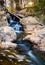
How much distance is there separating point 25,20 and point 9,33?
4.84 metres

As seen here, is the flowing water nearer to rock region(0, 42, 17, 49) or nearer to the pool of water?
the pool of water

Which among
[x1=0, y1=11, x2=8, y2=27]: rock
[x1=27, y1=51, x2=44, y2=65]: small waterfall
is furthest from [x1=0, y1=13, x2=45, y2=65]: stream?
[x1=0, y1=11, x2=8, y2=27]: rock

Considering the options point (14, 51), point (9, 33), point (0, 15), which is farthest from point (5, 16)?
point (14, 51)

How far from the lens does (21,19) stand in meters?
17.2

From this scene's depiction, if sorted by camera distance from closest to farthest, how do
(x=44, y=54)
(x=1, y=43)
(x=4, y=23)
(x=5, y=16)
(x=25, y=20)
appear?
1. (x=44, y=54)
2. (x=1, y=43)
3. (x=4, y=23)
4. (x=5, y=16)
5. (x=25, y=20)

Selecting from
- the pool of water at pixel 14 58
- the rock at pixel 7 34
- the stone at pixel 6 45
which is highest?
the rock at pixel 7 34

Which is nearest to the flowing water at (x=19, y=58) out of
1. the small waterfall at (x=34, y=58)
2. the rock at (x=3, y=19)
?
the small waterfall at (x=34, y=58)

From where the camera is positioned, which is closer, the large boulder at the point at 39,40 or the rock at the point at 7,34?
the large boulder at the point at 39,40

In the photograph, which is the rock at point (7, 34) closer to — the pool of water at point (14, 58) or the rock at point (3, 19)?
the pool of water at point (14, 58)

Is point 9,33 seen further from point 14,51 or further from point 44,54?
point 44,54

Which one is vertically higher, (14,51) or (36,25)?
(36,25)

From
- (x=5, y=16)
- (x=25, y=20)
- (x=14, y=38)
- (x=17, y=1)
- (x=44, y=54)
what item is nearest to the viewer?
(x=44, y=54)

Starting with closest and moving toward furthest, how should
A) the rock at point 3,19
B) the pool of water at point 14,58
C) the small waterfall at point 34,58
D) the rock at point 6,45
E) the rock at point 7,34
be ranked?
the pool of water at point 14,58, the small waterfall at point 34,58, the rock at point 6,45, the rock at point 7,34, the rock at point 3,19

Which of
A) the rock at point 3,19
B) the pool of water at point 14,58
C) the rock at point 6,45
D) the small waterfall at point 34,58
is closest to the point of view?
the pool of water at point 14,58
